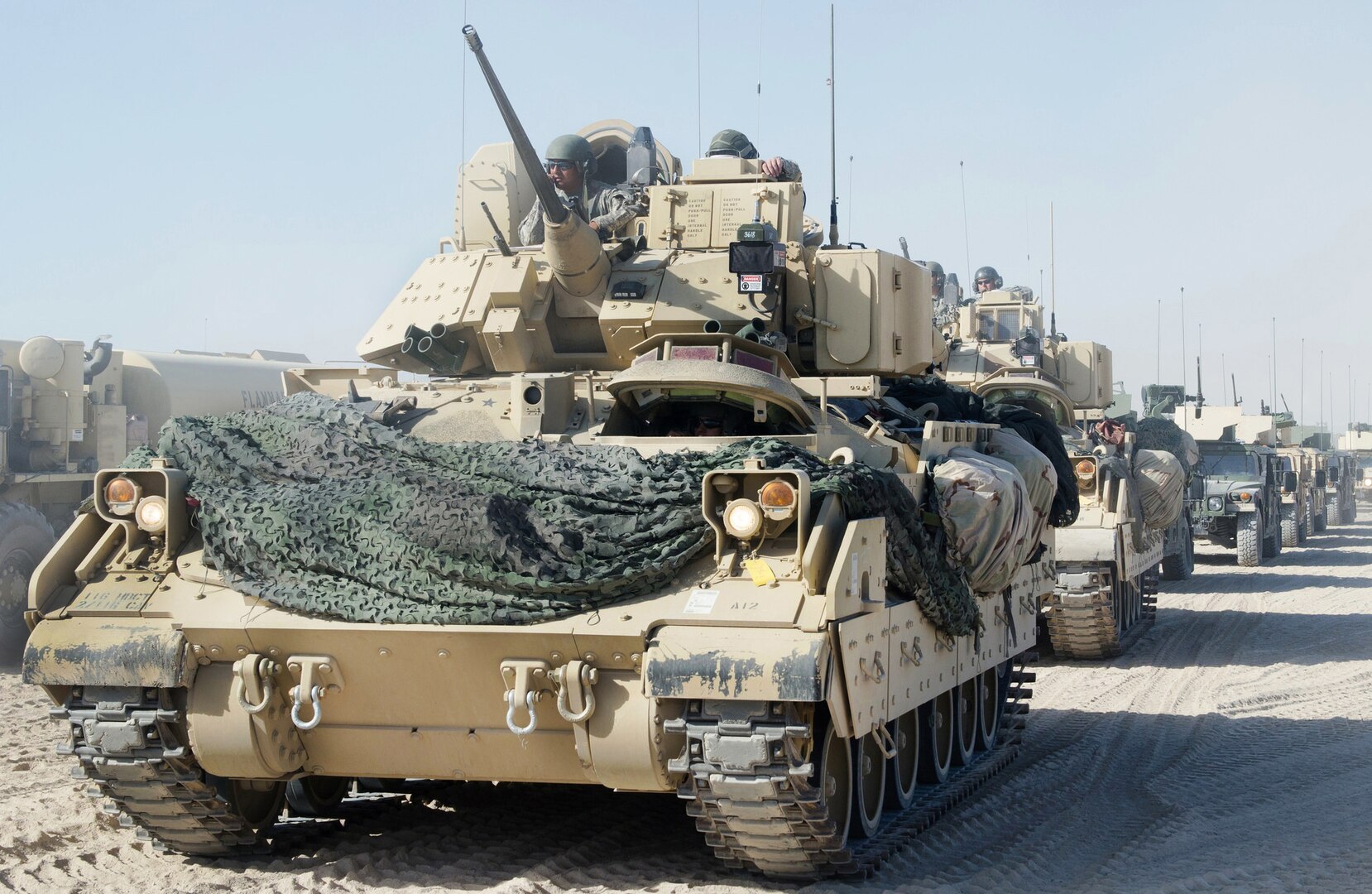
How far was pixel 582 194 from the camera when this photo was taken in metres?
11.8

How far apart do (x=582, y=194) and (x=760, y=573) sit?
19.4 feet

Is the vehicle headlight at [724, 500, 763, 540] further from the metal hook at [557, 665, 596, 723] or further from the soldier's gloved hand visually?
the soldier's gloved hand

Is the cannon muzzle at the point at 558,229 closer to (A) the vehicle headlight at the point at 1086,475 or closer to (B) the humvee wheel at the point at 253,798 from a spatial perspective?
(B) the humvee wheel at the point at 253,798

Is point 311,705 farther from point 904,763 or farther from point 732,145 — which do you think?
point 732,145

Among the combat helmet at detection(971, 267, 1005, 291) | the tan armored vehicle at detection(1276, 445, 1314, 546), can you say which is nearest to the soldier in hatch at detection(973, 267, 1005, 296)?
the combat helmet at detection(971, 267, 1005, 291)

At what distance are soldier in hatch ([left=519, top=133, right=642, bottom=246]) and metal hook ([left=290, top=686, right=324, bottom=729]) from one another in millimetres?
4784

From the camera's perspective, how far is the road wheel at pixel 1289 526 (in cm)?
3306

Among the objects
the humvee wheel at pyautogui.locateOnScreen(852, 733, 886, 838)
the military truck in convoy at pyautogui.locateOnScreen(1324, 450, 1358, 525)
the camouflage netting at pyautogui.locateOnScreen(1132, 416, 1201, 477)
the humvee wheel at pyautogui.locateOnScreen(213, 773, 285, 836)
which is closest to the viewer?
the humvee wheel at pyautogui.locateOnScreen(213, 773, 285, 836)

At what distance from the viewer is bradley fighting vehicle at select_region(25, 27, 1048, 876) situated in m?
6.36

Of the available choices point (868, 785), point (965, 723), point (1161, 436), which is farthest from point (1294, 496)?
point (868, 785)

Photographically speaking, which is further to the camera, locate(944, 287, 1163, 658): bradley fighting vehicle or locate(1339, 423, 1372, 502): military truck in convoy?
locate(1339, 423, 1372, 502): military truck in convoy

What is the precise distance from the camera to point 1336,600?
2161 centimetres

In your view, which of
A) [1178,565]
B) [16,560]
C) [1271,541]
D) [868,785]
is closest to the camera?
[868,785]

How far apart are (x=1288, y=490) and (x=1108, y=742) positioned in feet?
76.1
